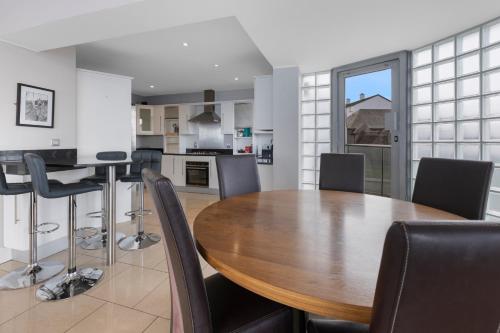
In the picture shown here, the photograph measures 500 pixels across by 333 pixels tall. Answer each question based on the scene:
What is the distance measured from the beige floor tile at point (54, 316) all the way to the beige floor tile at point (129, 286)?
9 centimetres

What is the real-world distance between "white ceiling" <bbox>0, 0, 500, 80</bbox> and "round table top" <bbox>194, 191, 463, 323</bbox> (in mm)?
1496

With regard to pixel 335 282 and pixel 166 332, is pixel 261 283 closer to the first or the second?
pixel 335 282

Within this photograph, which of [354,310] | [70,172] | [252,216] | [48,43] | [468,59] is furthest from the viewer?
[70,172]

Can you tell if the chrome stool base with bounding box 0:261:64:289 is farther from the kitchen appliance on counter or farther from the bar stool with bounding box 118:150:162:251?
the kitchen appliance on counter

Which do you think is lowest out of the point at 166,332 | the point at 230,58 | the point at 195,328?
the point at 166,332

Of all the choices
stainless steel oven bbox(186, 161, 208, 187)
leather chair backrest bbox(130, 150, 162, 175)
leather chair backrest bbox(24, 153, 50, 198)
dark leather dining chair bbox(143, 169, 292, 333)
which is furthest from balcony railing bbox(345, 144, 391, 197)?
leather chair backrest bbox(24, 153, 50, 198)

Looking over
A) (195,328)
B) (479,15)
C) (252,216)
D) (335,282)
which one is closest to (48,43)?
(252,216)

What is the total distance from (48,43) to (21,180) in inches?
53.3

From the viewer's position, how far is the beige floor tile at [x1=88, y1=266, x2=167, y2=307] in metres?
1.92

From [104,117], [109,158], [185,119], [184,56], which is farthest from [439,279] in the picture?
[185,119]

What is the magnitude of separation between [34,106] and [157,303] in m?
2.49

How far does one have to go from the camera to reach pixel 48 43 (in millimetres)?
2604

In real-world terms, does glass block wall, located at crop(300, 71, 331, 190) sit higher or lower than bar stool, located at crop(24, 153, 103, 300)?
higher

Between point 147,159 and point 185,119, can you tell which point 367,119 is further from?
point 185,119
